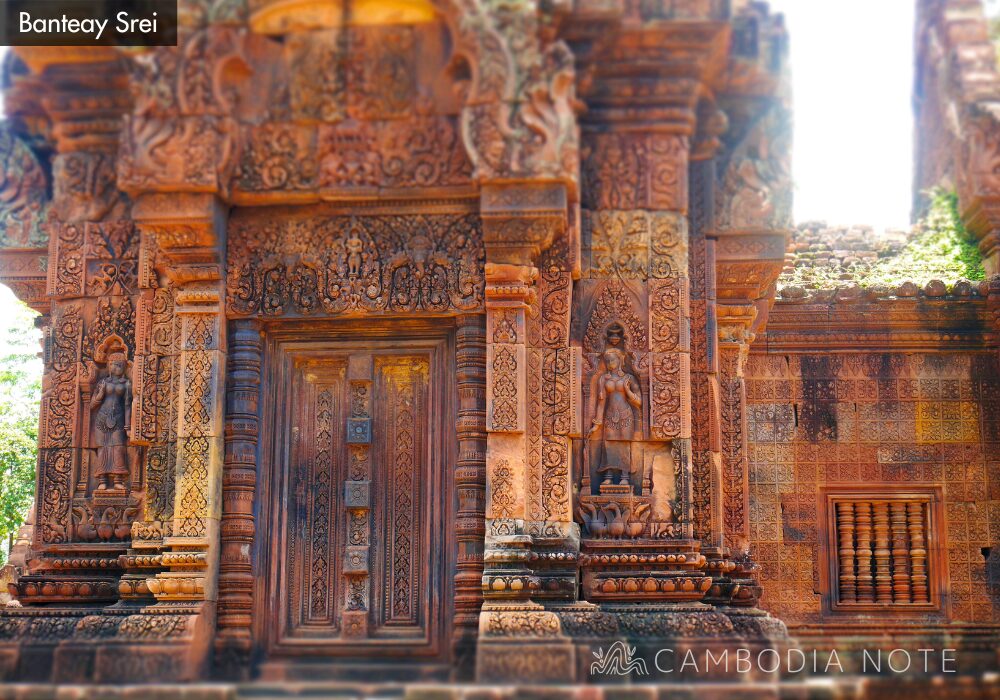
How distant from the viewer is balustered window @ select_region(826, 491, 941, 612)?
15.2 meters

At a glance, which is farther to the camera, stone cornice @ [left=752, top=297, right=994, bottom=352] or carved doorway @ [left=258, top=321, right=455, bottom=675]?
stone cornice @ [left=752, top=297, right=994, bottom=352]

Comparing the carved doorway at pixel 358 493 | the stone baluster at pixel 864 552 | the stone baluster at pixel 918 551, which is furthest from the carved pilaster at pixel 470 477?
the stone baluster at pixel 918 551

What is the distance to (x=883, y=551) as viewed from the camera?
1528 cm

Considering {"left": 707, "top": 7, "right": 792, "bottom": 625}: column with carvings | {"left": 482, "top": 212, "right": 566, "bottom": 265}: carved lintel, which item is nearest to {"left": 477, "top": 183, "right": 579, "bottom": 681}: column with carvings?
{"left": 482, "top": 212, "right": 566, "bottom": 265}: carved lintel

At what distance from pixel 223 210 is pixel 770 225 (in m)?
4.04

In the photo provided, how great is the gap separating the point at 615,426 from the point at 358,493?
5.95 feet

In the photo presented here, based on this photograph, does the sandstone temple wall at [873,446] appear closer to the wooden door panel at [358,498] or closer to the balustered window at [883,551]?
the balustered window at [883,551]

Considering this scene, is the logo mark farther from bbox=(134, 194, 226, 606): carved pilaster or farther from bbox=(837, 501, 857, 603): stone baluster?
bbox=(837, 501, 857, 603): stone baluster

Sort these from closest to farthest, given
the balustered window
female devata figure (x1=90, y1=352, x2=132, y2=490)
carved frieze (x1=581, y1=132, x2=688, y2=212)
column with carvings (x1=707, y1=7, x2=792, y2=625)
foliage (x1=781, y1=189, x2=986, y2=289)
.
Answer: carved frieze (x1=581, y1=132, x2=688, y2=212), female devata figure (x1=90, y1=352, x2=132, y2=490), column with carvings (x1=707, y1=7, x2=792, y2=625), the balustered window, foliage (x1=781, y1=189, x2=986, y2=289)

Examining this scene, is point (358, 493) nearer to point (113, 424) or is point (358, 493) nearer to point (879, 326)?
point (113, 424)

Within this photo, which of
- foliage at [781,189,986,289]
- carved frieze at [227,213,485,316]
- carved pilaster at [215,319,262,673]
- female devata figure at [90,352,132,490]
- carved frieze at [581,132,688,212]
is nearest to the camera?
carved pilaster at [215,319,262,673]

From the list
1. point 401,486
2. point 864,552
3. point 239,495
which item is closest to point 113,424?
point 239,495

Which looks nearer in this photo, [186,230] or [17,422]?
[186,230]

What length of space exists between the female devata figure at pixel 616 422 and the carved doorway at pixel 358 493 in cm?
103
